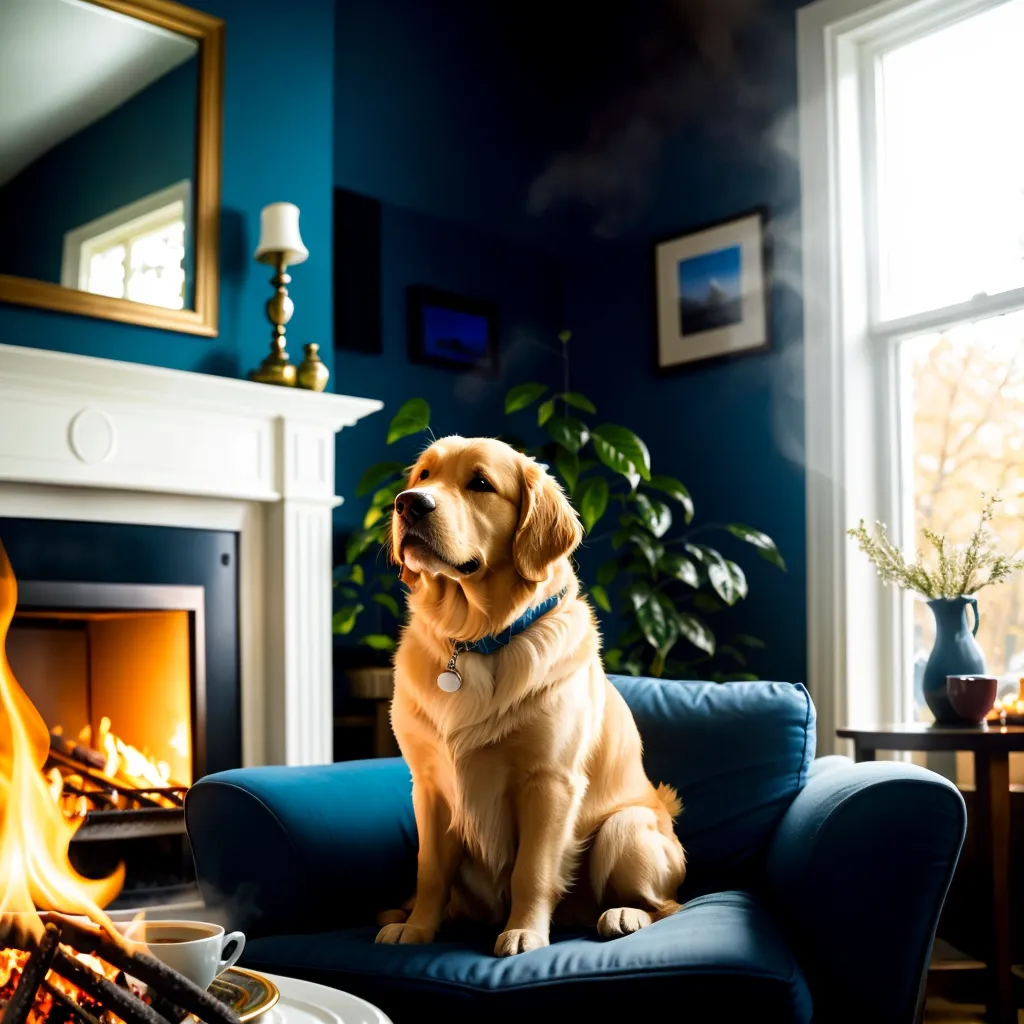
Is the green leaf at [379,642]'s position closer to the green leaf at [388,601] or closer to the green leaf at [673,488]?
the green leaf at [388,601]

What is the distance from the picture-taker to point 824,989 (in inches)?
56.9

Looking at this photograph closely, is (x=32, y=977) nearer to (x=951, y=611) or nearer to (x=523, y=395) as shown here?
(x=951, y=611)

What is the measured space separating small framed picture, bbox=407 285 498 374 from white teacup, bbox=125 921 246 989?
9.62ft

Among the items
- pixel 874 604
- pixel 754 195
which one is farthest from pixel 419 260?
pixel 874 604

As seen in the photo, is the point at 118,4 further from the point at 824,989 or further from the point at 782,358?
the point at 824,989

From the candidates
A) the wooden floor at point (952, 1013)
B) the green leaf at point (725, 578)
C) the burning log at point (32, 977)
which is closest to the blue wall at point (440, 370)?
the green leaf at point (725, 578)

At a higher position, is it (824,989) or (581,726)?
(581,726)

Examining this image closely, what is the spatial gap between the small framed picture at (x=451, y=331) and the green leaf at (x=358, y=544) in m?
0.84

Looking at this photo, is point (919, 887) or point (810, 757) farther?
point (810, 757)

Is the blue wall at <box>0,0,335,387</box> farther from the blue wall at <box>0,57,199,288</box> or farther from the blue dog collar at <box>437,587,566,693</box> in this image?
the blue dog collar at <box>437,587,566,693</box>

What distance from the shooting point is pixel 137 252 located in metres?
2.91

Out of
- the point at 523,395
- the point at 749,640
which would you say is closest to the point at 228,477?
the point at 523,395

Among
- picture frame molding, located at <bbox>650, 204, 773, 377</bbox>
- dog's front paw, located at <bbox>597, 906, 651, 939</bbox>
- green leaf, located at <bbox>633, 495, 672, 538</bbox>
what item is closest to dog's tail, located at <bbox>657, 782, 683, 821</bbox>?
dog's front paw, located at <bbox>597, 906, 651, 939</bbox>

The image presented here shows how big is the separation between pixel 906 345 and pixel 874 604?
0.78 m
